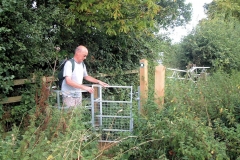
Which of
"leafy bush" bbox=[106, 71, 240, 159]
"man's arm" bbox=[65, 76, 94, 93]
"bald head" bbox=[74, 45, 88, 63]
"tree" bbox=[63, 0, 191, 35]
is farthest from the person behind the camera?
"tree" bbox=[63, 0, 191, 35]

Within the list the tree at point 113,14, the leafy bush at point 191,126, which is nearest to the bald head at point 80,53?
the tree at point 113,14

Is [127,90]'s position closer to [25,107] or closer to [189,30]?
[25,107]

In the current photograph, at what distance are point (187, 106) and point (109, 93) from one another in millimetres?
2838

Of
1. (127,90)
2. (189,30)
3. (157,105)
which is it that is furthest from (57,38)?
(189,30)

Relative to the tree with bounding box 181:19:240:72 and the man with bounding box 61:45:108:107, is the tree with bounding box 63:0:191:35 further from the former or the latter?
the tree with bounding box 181:19:240:72

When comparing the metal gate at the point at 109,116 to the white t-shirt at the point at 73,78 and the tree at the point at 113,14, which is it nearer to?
the white t-shirt at the point at 73,78

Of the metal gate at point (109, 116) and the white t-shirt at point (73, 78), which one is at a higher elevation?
the white t-shirt at point (73, 78)

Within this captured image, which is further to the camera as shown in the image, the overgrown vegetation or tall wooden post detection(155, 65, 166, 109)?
tall wooden post detection(155, 65, 166, 109)

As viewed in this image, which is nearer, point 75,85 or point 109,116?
point 75,85

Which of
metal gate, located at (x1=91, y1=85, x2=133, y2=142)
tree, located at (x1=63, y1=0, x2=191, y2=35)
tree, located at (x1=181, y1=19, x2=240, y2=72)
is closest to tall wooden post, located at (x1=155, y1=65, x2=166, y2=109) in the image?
metal gate, located at (x1=91, y1=85, x2=133, y2=142)

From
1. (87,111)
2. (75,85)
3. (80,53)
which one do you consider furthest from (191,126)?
(80,53)

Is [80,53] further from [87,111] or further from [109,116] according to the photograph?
[109,116]

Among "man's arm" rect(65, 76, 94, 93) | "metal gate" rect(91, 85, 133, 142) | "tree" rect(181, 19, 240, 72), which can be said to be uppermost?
"tree" rect(181, 19, 240, 72)

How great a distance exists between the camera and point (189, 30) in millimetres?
13297
